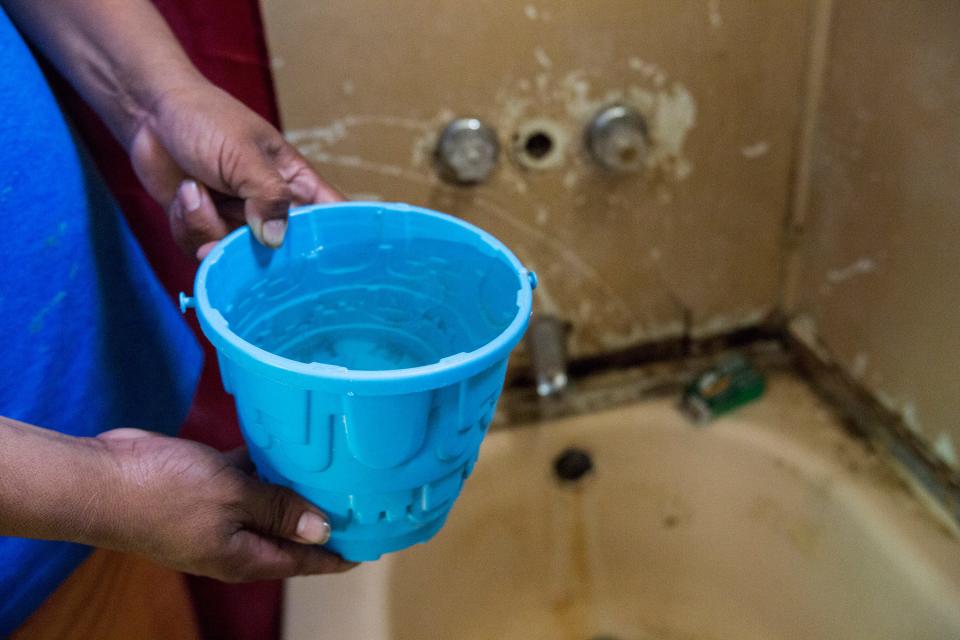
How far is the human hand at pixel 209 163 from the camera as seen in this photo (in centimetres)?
53

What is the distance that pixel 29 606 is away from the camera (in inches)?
20.9

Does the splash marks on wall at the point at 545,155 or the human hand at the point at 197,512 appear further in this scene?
the splash marks on wall at the point at 545,155

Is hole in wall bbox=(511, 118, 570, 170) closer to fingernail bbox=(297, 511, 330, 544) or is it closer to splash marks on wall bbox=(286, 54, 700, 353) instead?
splash marks on wall bbox=(286, 54, 700, 353)

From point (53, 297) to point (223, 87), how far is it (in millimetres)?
290

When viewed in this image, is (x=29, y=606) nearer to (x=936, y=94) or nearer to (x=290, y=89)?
(x=290, y=89)

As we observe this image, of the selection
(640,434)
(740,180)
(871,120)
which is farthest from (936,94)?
(640,434)

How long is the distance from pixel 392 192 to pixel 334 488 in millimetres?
459

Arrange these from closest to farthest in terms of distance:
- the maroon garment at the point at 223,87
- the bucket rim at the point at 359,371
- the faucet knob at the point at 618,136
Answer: the bucket rim at the point at 359,371, the maroon garment at the point at 223,87, the faucet knob at the point at 618,136

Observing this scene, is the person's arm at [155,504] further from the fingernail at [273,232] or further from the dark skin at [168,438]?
the fingernail at [273,232]

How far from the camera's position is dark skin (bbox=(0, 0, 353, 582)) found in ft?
1.31

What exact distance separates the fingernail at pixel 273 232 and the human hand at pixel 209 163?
0.07ft

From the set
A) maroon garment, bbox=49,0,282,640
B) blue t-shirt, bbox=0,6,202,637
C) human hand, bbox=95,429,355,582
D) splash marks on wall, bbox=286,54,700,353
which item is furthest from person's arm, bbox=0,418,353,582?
splash marks on wall, bbox=286,54,700,353

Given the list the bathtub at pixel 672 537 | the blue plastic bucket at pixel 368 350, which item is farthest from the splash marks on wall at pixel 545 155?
the blue plastic bucket at pixel 368 350

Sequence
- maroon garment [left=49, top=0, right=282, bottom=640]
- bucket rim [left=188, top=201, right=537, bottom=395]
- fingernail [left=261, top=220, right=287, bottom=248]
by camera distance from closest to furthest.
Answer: bucket rim [left=188, top=201, right=537, bottom=395] → fingernail [left=261, top=220, right=287, bottom=248] → maroon garment [left=49, top=0, right=282, bottom=640]
